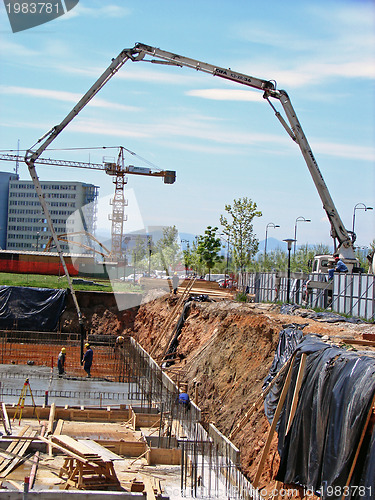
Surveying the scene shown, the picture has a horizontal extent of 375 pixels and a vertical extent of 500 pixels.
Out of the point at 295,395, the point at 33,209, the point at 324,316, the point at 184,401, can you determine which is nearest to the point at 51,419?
the point at 184,401

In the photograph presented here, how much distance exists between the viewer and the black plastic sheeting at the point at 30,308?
124 feet

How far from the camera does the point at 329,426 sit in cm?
941

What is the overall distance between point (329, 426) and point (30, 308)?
31.3m

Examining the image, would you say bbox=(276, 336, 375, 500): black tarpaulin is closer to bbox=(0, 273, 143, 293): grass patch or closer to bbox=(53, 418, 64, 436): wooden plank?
bbox=(53, 418, 64, 436): wooden plank

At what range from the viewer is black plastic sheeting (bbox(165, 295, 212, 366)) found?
1048 inches

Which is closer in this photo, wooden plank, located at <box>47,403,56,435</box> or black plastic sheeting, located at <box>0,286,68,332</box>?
wooden plank, located at <box>47,403,56,435</box>

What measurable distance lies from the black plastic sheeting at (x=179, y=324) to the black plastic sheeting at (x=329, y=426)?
15.0 meters

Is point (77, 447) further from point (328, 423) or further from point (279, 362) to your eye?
point (328, 423)

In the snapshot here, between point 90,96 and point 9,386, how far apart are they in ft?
54.7

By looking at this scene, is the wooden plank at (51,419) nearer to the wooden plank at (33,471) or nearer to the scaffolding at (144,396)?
the scaffolding at (144,396)

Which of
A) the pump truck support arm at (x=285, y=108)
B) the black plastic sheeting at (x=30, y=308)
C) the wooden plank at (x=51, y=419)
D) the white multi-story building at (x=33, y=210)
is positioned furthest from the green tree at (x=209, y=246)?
the white multi-story building at (x=33, y=210)

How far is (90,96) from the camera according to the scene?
3138 centimetres

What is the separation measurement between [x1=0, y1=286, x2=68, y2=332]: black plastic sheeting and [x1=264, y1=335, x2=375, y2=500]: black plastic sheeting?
28.9 meters

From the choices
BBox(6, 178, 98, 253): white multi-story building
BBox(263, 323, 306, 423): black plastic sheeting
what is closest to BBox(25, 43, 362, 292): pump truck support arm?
BBox(263, 323, 306, 423): black plastic sheeting
